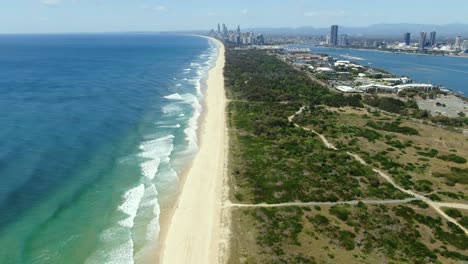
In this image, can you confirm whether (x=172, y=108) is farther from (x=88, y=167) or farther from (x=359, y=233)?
(x=359, y=233)

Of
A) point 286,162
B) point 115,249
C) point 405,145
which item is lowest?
point 115,249

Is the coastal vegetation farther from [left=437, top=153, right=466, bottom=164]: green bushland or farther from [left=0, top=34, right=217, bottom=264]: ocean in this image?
[left=0, top=34, right=217, bottom=264]: ocean

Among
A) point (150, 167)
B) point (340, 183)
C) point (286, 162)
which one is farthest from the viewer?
point (286, 162)

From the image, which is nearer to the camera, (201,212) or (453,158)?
(201,212)

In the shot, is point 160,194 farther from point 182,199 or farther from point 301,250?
point 301,250

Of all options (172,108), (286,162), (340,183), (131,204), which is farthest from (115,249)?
(172,108)

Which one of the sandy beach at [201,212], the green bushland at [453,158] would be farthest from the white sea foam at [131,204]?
the green bushland at [453,158]
